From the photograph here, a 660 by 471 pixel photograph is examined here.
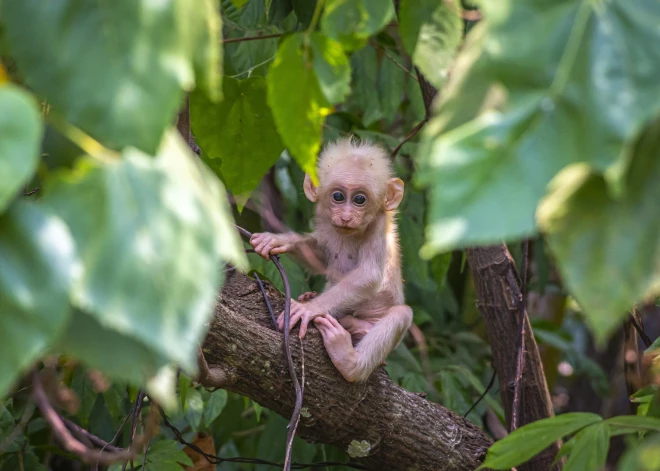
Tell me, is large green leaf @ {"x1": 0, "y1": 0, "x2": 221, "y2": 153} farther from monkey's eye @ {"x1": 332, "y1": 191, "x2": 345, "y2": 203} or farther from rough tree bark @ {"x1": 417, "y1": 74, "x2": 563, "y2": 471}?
monkey's eye @ {"x1": 332, "y1": 191, "x2": 345, "y2": 203}

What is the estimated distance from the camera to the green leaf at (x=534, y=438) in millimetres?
1868

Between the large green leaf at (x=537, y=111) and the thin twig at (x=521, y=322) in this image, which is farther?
the thin twig at (x=521, y=322)

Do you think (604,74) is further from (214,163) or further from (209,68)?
(214,163)

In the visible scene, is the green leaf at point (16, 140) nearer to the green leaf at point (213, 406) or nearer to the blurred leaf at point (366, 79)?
the green leaf at point (213, 406)

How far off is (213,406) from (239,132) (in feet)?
5.42

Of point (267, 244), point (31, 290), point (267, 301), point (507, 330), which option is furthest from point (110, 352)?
point (507, 330)

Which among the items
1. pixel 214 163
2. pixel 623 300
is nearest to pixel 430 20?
pixel 623 300

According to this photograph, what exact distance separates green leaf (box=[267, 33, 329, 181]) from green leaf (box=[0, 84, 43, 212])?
1.58 feet

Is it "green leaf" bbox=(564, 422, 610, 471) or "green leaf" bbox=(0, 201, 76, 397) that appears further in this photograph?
"green leaf" bbox=(564, 422, 610, 471)

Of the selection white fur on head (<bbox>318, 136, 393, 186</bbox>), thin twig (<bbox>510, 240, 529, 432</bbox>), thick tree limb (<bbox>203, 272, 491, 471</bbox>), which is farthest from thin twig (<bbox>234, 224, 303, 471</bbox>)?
white fur on head (<bbox>318, 136, 393, 186</bbox>)

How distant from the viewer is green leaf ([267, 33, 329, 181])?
1.23 m

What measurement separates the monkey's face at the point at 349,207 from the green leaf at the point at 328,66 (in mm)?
1983

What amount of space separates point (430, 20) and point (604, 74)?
1.32 feet

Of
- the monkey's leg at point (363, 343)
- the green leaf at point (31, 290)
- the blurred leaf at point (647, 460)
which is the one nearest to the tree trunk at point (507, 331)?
the monkey's leg at point (363, 343)
